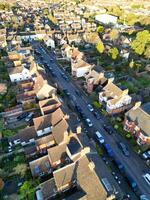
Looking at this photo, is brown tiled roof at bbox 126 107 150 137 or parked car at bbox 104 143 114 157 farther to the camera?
brown tiled roof at bbox 126 107 150 137

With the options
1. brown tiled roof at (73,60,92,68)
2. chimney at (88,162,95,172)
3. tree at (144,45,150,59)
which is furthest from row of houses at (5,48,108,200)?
tree at (144,45,150,59)

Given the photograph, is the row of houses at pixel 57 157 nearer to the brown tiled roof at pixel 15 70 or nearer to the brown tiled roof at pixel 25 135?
the brown tiled roof at pixel 25 135

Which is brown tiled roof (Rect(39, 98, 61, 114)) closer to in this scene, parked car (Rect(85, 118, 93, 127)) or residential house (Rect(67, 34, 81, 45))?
parked car (Rect(85, 118, 93, 127))

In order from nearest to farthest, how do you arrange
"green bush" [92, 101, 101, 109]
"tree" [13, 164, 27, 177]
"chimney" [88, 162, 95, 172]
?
"chimney" [88, 162, 95, 172]
"tree" [13, 164, 27, 177]
"green bush" [92, 101, 101, 109]

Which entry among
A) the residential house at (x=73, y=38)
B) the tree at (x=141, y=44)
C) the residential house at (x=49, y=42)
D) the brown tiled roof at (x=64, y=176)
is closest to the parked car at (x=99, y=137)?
the brown tiled roof at (x=64, y=176)

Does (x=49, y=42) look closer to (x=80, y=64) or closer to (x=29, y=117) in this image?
(x=80, y=64)

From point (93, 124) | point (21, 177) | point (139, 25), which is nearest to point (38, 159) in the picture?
point (21, 177)
